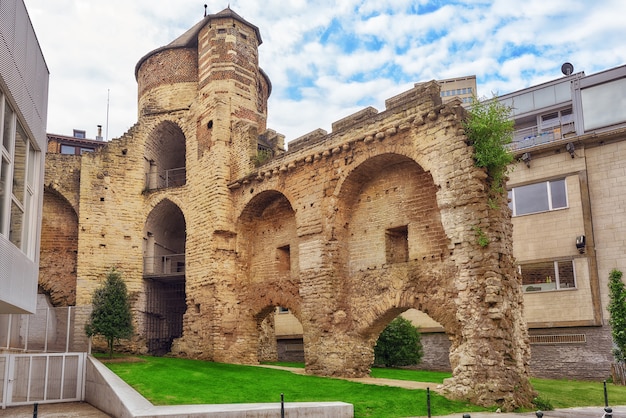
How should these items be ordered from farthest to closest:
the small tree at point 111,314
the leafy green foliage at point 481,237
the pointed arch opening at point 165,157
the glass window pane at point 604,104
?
the pointed arch opening at point 165,157, the glass window pane at point 604,104, the small tree at point 111,314, the leafy green foliage at point 481,237

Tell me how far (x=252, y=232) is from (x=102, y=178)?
22.1 ft

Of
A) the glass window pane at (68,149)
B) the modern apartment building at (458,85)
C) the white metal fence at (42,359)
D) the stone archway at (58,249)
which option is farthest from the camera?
the modern apartment building at (458,85)

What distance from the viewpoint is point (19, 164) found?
28.2 ft

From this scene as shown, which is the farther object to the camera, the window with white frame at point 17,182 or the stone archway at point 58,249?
the stone archway at point 58,249

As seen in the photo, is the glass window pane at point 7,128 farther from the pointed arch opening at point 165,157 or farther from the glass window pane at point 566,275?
the glass window pane at point 566,275

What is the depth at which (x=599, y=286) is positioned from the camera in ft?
66.1

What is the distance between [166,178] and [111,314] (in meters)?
7.55

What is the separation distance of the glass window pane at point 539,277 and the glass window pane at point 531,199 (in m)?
1.97

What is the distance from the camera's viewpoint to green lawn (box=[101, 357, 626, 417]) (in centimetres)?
1173

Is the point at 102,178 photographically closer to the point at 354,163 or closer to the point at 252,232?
the point at 252,232

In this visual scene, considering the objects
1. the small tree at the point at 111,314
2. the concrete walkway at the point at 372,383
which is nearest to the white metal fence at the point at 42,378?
the concrete walkway at the point at 372,383

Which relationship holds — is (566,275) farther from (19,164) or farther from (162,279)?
(19,164)

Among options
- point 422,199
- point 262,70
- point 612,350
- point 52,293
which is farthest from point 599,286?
point 52,293

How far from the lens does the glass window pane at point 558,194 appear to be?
20984mm
